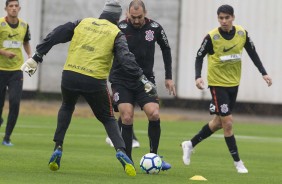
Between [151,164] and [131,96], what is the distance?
1125mm

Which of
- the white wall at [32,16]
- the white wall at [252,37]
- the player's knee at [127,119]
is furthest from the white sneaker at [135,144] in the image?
the white wall at [32,16]

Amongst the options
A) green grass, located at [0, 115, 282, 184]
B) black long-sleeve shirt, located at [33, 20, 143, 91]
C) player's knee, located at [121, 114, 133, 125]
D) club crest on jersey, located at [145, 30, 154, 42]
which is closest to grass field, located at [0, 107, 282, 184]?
green grass, located at [0, 115, 282, 184]

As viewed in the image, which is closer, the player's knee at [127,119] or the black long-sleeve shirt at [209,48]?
the player's knee at [127,119]

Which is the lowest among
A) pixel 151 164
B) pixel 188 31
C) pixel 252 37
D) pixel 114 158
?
pixel 188 31

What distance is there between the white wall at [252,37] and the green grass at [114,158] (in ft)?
13.7

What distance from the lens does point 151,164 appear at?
12.5 m

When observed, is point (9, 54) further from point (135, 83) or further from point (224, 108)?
point (224, 108)

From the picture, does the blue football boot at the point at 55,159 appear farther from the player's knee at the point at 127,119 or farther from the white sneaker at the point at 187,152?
the white sneaker at the point at 187,152

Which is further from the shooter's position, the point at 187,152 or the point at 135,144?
the point at 135,144

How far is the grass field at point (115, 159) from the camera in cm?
1208

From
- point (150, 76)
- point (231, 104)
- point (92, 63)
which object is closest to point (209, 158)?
point (231, 104)

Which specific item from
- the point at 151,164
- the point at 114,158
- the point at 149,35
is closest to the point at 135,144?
the point at 114,158

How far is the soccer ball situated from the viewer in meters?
12.5

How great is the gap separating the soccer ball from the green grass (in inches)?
4.0
